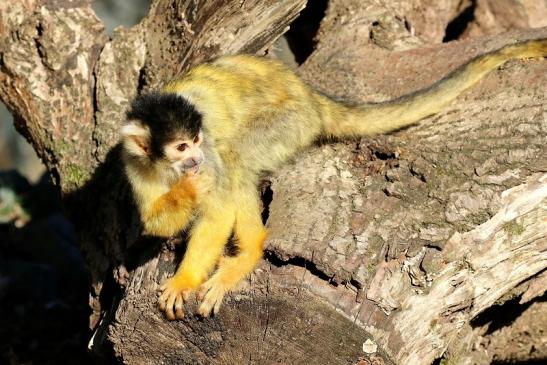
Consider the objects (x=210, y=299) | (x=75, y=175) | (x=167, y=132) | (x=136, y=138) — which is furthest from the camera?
(x=75, y=175)

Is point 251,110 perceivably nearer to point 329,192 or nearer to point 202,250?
point 329,192

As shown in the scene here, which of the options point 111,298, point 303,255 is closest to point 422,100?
point 303,255

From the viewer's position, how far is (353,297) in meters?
2.48

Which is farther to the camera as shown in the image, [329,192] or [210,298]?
[329,192]

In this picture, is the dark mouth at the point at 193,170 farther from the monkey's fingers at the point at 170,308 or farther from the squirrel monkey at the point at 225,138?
the monkey's fingers at the point at 170,308

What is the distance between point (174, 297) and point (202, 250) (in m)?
0.28

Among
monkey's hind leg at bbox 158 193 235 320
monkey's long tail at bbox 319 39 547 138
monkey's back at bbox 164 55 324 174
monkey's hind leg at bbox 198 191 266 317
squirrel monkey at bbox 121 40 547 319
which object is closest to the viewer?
monkey's hind leg at bbox 198 191 266 317

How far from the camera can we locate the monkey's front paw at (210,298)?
264 centimetres

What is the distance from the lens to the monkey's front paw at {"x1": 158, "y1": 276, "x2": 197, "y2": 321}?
271cm

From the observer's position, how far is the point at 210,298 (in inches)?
105

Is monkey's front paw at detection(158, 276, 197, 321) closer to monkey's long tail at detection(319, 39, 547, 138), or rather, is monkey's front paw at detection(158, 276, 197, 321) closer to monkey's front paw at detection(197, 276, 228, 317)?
monkey's front paw at detection(197, 276, 228, 317)

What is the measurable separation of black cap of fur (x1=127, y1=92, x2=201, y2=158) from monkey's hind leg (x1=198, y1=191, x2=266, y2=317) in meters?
0.40

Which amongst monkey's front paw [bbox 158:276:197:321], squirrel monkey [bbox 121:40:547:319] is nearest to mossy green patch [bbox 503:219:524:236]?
squirrel monkey [bbox 121:40:547:319]

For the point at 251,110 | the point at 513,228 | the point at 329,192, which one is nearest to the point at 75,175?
the point at 251,110
